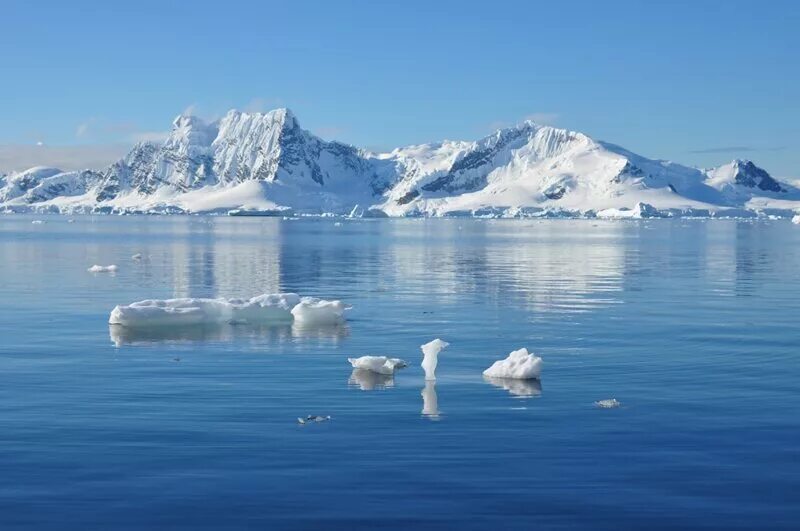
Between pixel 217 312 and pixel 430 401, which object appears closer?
pixel 430 401

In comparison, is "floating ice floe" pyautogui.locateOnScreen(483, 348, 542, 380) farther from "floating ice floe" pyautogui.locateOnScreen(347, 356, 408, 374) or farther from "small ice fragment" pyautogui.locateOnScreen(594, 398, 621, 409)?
"small ice fragment" pyautogui.locateOnScreen(594, 398, 621, 409)

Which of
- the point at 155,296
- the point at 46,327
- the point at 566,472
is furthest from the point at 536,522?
the point at 155,296

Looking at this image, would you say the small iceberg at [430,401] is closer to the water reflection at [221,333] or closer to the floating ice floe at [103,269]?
the water reflection at [221,333]

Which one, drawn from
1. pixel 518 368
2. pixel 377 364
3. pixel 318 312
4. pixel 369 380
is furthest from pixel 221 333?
pixel 518 368

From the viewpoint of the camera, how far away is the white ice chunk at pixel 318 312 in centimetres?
2502

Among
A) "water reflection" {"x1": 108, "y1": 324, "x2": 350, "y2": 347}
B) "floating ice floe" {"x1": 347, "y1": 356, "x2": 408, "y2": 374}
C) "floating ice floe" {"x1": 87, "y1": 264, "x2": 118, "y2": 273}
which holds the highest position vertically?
"floating ice floe" {"x1": 87, "y1": 264, "x2": 118, "y2": 273}

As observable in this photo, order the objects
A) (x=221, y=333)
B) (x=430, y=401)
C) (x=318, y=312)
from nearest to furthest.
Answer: (x=430, y=401) < (x=221, y=333) < (x=318, y=312)

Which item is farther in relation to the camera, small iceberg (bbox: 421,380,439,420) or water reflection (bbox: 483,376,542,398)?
water reflection (bbox: 483,376,542,398)

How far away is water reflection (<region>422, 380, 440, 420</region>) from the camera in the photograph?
1458 centimetres

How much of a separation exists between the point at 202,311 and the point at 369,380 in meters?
8.67

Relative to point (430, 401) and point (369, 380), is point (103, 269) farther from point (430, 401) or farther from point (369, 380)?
point (430, 401)

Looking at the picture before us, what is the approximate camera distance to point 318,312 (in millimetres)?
25234

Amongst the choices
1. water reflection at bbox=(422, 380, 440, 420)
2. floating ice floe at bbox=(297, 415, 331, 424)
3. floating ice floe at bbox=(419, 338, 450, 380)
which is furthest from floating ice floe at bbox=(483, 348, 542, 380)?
floating ice floe at bbox=(297, 415, 331, 424)

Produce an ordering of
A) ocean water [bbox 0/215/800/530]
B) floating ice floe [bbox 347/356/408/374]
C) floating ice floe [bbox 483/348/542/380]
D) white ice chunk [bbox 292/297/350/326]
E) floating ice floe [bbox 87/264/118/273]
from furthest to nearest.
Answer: floating ice floe [bbox 87/264/118/273]
white ice chunk [bbox 292/297/350/326]
floating ice floe [bbox 347/356/408/374]
floating ice floe [bbox 483/348/542/380]
ocean water [bbox 0/215/800/530]
